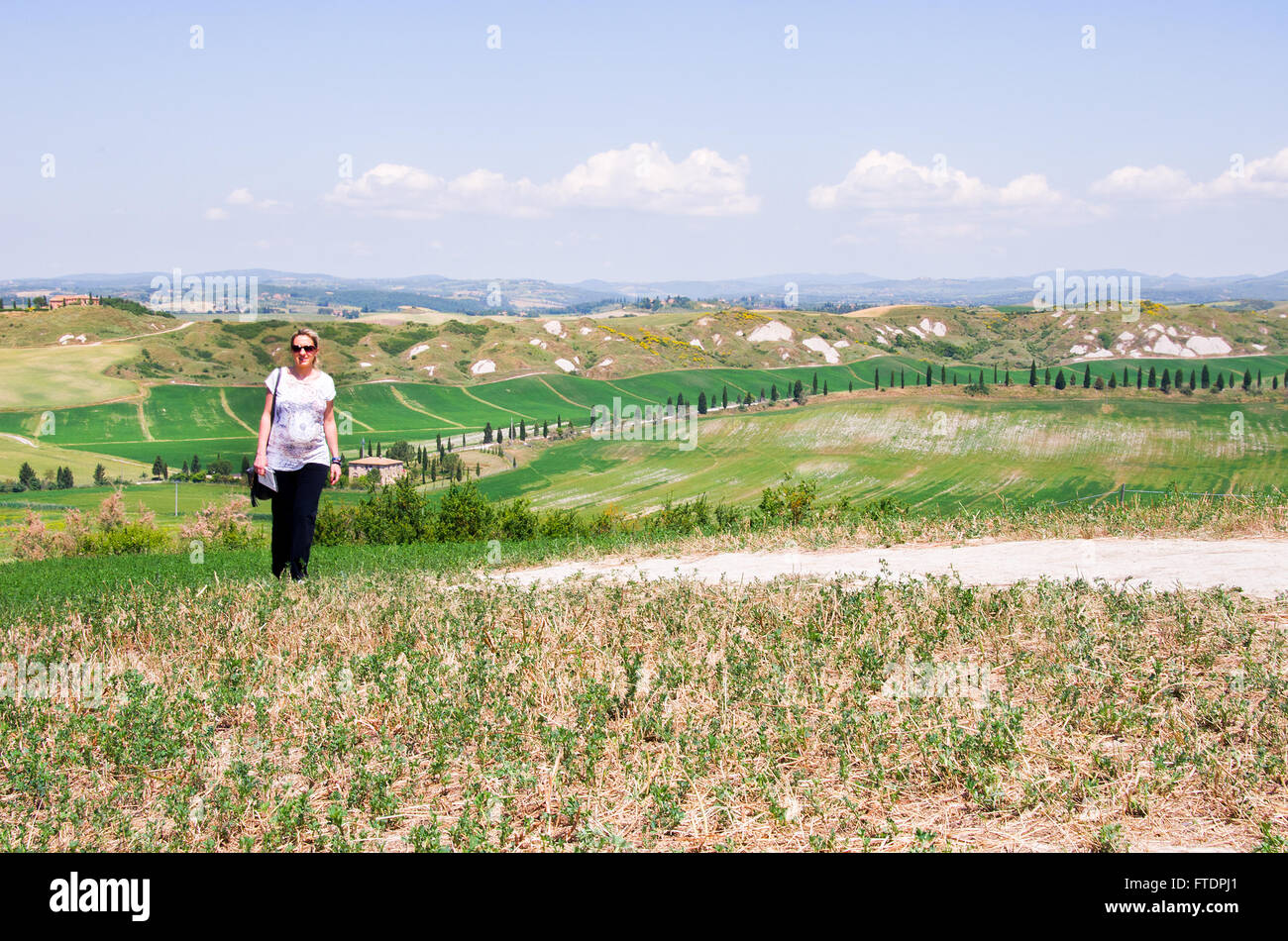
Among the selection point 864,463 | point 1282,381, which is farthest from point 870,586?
point 1282,381

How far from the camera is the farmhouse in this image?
12544 cm

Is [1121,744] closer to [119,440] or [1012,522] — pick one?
[1012,522]

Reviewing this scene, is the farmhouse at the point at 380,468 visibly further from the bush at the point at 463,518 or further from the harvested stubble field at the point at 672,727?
the harvested stubble field at the point at 672,727

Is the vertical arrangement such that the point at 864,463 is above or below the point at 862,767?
below

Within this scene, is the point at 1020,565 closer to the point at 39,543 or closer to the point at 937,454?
the point at 39,543

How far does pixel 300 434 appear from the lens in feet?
33.2

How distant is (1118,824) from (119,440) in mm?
175773

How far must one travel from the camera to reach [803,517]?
1917 cm

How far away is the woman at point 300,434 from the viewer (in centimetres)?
996

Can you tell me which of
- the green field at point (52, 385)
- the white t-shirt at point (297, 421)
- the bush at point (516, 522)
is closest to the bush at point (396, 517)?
the bush at point (516, 522)

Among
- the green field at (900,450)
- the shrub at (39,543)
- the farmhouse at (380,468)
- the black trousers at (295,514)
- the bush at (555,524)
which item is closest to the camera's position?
the black trousers at (295,514)

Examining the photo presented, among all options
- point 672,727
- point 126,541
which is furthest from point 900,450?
point 672,727

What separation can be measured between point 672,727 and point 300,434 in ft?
19.1

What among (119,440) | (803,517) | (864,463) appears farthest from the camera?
(119,440)
